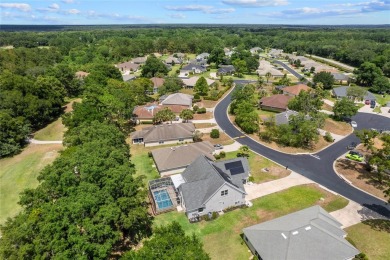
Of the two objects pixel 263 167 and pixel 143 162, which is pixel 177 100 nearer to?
pixel 143 162

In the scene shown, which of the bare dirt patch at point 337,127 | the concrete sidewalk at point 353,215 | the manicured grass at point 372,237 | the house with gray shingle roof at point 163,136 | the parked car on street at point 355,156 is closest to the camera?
the manicured grass at point 372,237

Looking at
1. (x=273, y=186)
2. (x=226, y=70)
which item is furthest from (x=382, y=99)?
(x=273, y=186)

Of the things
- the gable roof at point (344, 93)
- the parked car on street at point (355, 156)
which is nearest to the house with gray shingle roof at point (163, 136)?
the parked car on street at point (355, 156)

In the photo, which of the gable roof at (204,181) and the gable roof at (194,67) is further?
the gable roof at (194,67)

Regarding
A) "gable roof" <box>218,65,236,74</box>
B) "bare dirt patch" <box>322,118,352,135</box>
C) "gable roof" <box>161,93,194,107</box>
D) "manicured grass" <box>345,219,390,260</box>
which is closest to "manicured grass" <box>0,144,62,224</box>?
"gable roof" <box>161,93,194,107</box>

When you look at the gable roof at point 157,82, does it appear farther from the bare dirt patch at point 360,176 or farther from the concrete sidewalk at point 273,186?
the bare dirt patch at point 360,176

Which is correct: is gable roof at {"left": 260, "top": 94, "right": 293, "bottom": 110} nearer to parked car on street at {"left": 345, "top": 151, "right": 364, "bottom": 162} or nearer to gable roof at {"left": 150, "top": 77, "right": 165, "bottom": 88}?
parked car on street at {"left": 345, "top": 151, "right": 364, "bottom": 162}
